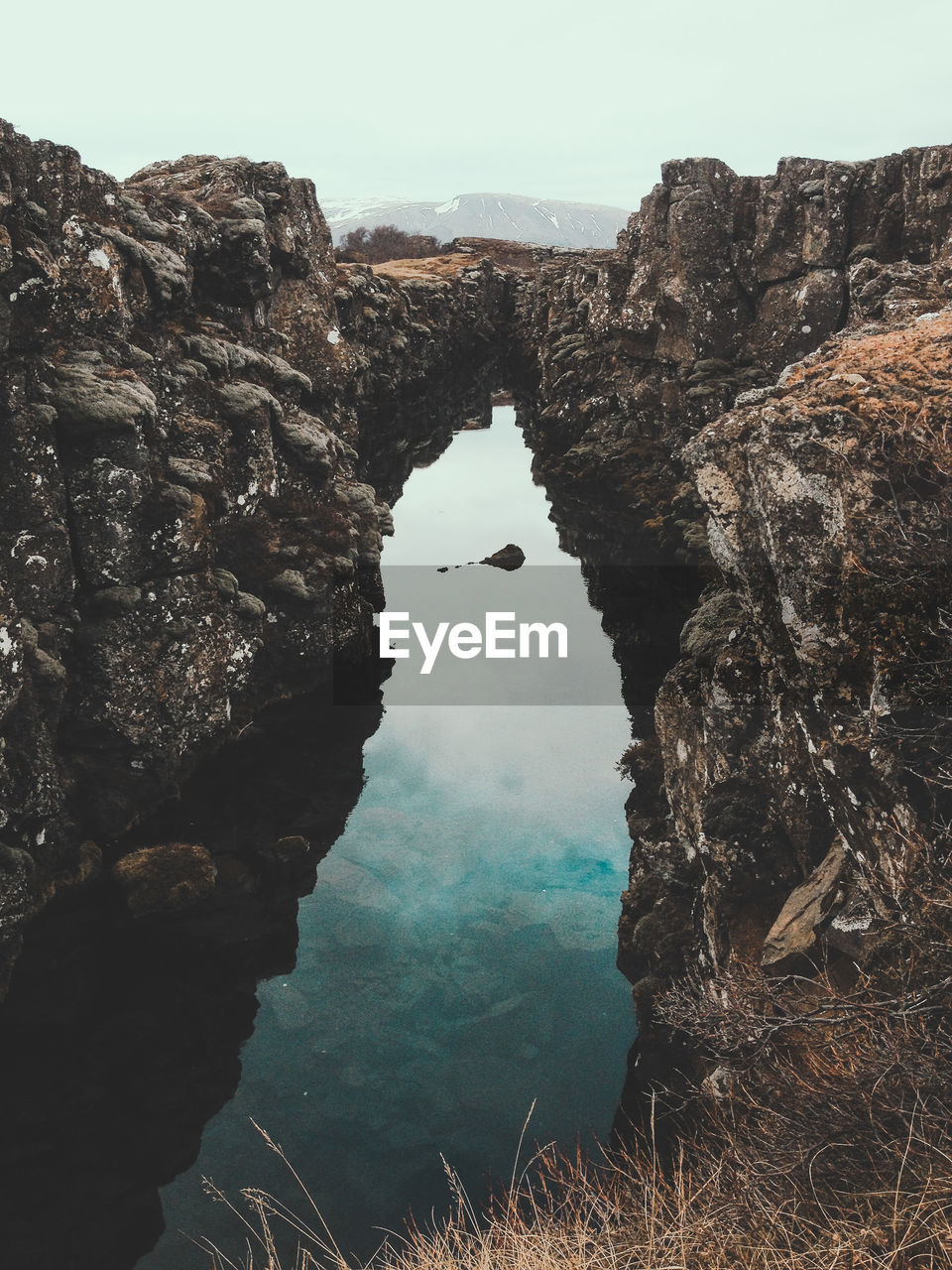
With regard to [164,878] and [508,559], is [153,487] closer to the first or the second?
[164,878]

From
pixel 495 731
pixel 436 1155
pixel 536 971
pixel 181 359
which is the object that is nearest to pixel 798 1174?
pixel 436 1155

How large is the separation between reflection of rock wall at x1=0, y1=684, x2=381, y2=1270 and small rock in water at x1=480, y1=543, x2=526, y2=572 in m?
39.6

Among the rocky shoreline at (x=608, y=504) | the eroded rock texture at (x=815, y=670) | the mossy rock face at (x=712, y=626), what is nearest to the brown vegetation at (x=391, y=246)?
the rocky shoreline at (x=608, y=504)

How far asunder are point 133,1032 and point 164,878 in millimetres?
5858

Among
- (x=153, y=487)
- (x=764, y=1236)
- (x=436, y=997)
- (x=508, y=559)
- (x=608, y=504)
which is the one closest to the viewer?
(x=764, y=1236)

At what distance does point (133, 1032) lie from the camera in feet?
78.9

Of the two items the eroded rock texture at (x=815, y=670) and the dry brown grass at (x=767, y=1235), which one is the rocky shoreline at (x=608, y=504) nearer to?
the eroded rock texture at (x=815, y=670)

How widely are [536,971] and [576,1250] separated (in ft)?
49.9

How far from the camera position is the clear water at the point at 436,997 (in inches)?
795

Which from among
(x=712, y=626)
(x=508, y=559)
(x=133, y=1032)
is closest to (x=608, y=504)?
(x=508, y=559)

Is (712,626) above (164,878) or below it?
above

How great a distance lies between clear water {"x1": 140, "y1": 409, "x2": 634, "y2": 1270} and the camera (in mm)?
20188

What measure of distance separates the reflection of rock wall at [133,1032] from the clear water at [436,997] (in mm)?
767

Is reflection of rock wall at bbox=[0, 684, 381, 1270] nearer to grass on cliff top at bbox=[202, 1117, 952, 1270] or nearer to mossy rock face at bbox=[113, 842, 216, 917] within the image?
mossy rock face at bbox=[113, 842, 216, 917]
